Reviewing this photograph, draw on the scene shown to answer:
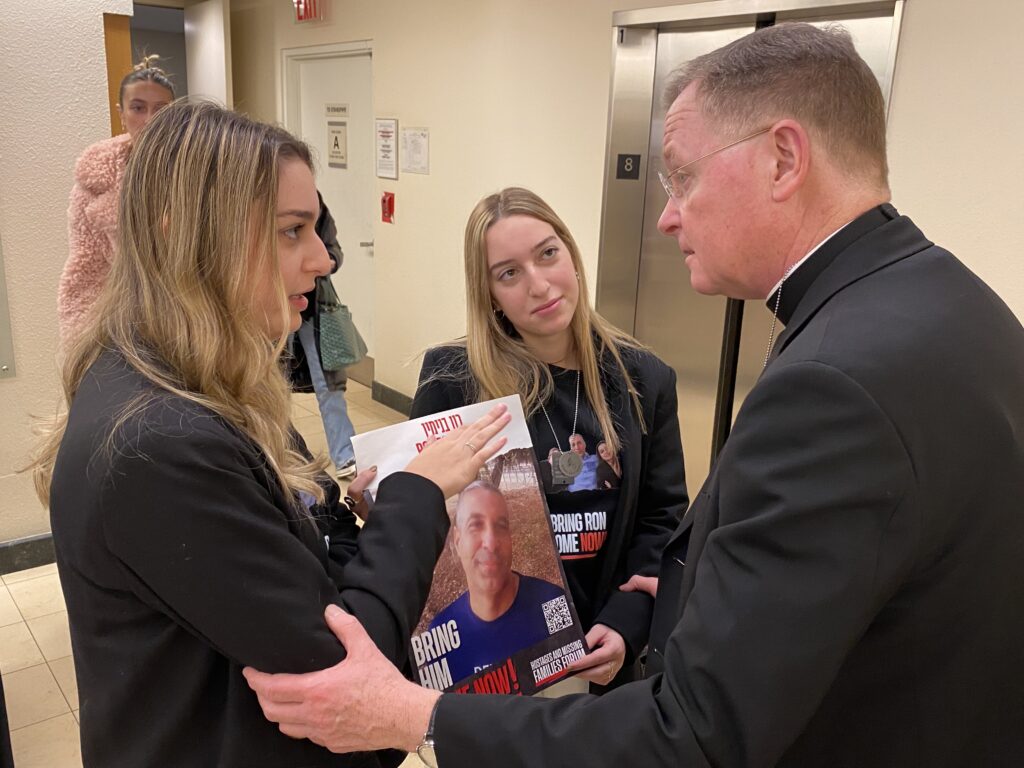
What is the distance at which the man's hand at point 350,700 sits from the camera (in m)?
1.00

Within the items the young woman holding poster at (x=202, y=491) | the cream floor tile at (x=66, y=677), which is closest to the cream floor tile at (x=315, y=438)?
the cream floor tile at (x=66, y=677)

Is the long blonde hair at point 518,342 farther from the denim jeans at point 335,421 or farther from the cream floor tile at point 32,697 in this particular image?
the denim jeans at point 335,421

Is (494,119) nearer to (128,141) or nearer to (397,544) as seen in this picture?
(128,141)

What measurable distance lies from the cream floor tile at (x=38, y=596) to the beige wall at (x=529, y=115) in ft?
6.68

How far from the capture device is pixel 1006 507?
91cm

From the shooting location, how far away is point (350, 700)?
103 centimetres

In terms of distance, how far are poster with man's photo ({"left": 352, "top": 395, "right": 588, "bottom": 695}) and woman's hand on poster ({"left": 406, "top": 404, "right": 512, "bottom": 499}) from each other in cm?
2

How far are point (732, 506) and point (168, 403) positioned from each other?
678 millimetres

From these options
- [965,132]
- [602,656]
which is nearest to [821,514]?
[602,656]

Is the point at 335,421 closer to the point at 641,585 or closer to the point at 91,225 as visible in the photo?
the point at 91,225

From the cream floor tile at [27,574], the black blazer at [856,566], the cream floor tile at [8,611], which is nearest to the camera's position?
the black blazer at [856,566]

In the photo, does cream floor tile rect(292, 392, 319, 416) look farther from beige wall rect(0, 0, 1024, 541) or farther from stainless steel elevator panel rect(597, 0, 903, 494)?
stainless steel elevator panel rect(597, 0, 903, 494)

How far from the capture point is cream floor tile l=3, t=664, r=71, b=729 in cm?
261

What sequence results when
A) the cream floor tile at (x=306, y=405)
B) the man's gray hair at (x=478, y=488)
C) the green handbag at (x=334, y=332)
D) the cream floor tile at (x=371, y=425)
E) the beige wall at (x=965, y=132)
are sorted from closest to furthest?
the man's gray hair at (x=478, y=488) → the beige wall at (x=965, y=132) → the green handbag at (x=334, y=332) → the cream floor tile at (x=371, y=425) → the cream floor tile at (x=306, y=405)
